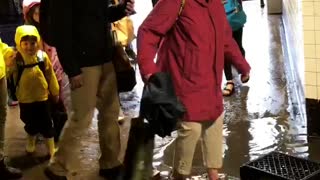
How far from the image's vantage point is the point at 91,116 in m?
4.22

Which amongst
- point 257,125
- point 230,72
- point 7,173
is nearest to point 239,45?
point 230,72

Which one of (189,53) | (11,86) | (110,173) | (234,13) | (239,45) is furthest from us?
(239,45)

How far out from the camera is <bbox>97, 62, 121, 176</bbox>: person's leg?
4.34 meters

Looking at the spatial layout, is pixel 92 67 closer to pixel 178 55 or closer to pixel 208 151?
pixel 178 55

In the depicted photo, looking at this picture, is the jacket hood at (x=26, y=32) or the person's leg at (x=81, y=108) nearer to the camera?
the person's leg at (x=81, y=108)

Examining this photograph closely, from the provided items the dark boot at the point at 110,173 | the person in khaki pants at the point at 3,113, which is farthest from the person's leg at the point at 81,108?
the person in khaki pants at the point at 3,113

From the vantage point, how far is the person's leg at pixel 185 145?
3.93 m

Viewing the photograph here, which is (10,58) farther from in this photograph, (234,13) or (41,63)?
(234,13)

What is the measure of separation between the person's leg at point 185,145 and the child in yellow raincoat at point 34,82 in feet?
4.52

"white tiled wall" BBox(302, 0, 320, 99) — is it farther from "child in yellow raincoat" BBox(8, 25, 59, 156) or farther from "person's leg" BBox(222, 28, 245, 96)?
"child in yellow raincoat" BBox(8, 25, 59, 156)

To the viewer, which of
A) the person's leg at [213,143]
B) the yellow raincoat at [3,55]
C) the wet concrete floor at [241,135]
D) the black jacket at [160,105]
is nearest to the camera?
the black jacket at [160,105]

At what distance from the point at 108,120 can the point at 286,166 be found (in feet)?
4.45

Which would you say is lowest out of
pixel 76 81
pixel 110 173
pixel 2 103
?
pixel 110 173

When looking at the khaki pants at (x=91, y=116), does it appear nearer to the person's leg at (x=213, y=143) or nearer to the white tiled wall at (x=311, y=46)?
the person's leg at (x=213, y=143)
